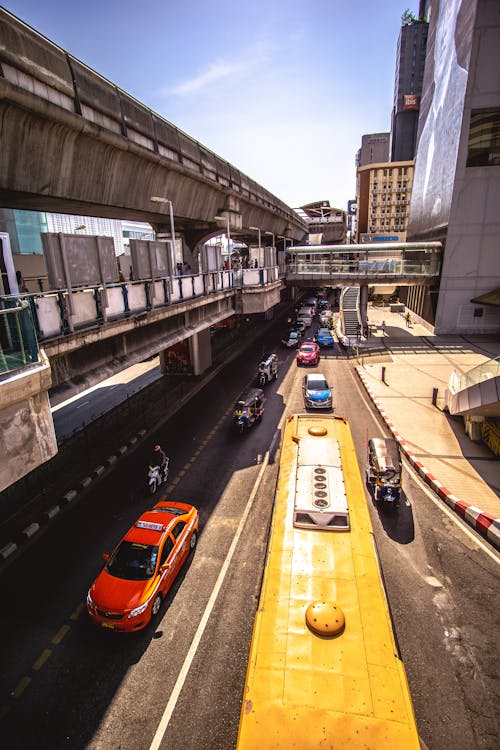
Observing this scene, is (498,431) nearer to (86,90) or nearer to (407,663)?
(407,663)

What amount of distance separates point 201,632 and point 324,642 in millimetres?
3484

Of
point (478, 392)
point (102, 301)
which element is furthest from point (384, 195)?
point (102, 301)

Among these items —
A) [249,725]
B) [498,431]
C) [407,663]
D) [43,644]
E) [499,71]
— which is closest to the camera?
[249,725]

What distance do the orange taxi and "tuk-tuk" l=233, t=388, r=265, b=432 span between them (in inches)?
299

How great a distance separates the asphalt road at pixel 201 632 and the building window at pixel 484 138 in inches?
1229

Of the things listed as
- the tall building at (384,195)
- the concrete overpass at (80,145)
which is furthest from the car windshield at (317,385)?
the tall building at (384,195)

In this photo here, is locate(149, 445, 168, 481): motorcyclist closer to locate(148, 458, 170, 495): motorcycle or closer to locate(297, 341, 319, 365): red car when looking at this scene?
locate(148, 458, 170, 495): motorcycle

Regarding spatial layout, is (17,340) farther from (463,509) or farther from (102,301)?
Answer: (463,509)

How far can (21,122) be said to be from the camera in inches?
356

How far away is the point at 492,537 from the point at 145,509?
10.7 meters

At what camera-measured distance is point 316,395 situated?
65.9ft

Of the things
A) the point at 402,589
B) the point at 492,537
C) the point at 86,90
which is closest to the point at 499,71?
the point at 86,90

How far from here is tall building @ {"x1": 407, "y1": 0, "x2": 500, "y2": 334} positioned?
98.1 ft

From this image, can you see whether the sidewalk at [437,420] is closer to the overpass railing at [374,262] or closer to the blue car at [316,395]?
the blue car at [316,395]
